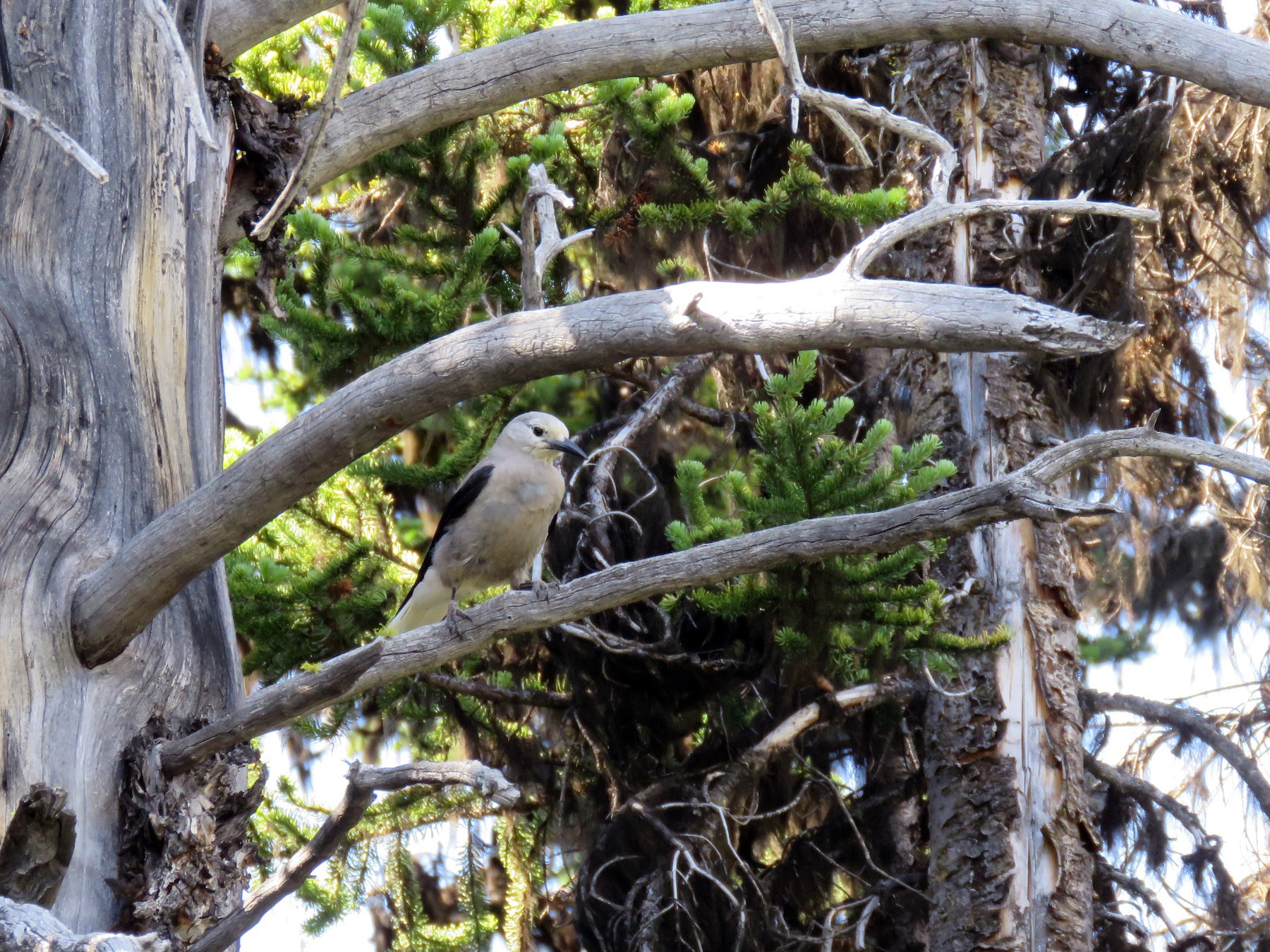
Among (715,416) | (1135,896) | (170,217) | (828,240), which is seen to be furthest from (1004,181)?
(170,217)

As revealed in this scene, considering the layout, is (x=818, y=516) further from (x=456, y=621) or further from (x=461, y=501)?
(x=461, y=501)

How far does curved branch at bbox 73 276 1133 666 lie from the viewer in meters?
2.47

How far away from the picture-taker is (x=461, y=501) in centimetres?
509

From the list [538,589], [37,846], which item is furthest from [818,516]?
[37,846]

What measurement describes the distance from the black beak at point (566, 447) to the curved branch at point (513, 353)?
235cm

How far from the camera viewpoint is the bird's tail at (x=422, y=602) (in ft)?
16.3

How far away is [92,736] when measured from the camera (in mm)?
2715

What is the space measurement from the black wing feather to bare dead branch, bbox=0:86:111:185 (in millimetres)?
2699

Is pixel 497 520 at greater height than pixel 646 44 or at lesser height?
lesser

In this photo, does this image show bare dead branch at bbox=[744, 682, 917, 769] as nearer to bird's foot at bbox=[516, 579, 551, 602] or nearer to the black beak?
bird's foot at bbox=[516, 579, 551, 602]

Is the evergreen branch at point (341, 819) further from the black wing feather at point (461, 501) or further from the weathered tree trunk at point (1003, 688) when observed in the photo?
the weathered tree trunk at point (1003, 688)

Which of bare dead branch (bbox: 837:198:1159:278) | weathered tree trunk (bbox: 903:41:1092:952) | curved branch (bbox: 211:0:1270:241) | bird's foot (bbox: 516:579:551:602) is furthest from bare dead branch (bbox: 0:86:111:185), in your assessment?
weathered tree trunk (bbox: 903:41:1092:952)

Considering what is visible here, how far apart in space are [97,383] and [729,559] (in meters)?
1.57

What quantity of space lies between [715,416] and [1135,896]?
2741mm
